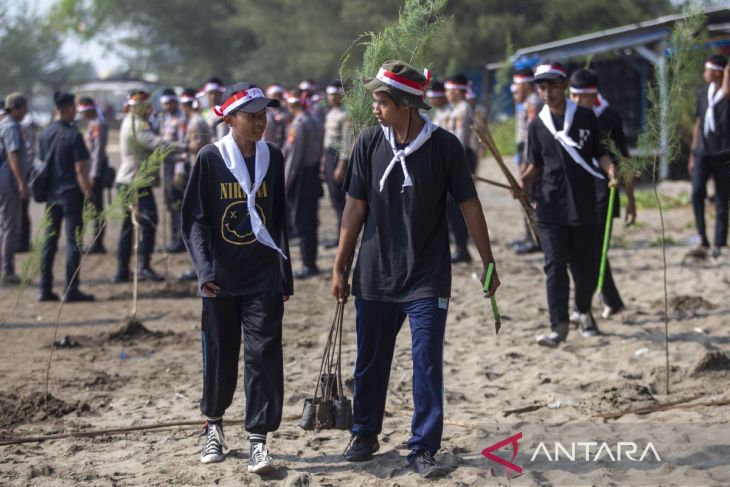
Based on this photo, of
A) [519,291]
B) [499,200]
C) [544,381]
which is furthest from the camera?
[499,200]

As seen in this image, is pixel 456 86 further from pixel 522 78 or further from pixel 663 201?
pixel 663 201

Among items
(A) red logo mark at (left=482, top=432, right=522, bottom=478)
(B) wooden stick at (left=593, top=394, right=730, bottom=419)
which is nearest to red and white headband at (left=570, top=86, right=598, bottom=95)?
(B) wooden stick at (left=593, top=394, right=730, bottom=419)

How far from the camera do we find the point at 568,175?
7.80m

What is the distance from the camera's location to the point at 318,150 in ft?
40.0

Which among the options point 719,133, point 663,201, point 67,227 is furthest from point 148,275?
point 663,201

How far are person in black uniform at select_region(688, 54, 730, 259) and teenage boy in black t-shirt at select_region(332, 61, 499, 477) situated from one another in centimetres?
627

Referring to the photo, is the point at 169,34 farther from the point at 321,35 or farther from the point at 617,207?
the point at 617,207

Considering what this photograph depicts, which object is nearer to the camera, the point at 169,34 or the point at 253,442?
the point at 253,442

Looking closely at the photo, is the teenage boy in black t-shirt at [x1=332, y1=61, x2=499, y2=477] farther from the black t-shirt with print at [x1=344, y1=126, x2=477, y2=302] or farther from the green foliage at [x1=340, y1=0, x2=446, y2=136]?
the green foliage at [x1=340, y1=0, x2=446, y2=136]

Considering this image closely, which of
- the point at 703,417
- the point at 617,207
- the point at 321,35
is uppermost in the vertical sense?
the point at 321,35

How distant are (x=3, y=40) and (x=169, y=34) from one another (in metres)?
11.3

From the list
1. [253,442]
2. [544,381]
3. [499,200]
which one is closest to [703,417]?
[544,381]

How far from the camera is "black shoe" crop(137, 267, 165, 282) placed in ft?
38.0

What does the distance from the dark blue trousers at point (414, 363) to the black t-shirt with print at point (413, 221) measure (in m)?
0.09
